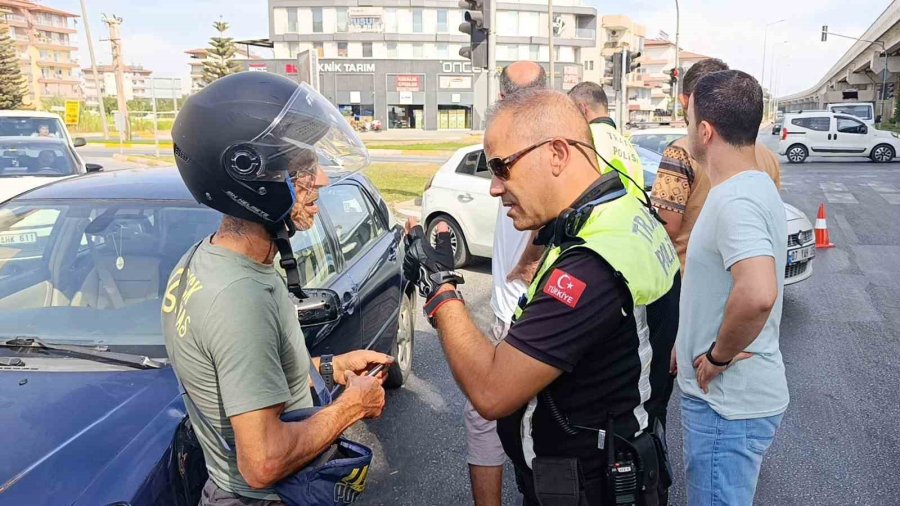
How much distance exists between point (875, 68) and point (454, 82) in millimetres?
31676

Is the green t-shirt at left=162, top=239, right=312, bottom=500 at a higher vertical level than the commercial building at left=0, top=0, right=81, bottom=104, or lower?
lower

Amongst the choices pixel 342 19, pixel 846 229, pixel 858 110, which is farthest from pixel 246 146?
pixel 342 19

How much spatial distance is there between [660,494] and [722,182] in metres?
1.04

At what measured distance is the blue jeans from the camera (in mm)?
2098

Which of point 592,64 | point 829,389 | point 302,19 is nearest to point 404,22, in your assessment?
point 302,19

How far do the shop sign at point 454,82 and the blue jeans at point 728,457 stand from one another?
191ft

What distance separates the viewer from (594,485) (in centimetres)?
173

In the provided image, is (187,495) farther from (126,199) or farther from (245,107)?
(126,199)

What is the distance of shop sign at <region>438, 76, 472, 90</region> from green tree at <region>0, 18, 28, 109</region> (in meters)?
31.8

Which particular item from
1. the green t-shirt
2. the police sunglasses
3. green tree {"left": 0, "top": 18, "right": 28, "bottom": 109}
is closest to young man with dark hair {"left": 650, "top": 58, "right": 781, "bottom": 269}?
Result: the police sunglasses

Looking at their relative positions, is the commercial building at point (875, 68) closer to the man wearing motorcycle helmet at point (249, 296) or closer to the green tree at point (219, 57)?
the man wearing motorcycle helmet at point (249, 296)

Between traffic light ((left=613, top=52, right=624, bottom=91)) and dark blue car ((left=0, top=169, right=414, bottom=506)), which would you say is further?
traffic light ((left=613, top=52, right=624, bottom=91))

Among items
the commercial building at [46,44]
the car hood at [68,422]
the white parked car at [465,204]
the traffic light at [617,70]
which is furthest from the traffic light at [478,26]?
the commercial building at [46,44]

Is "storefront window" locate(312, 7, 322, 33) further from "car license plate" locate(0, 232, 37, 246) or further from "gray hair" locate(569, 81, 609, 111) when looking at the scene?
"car license plate" locate(0, 232, 37, 246)
